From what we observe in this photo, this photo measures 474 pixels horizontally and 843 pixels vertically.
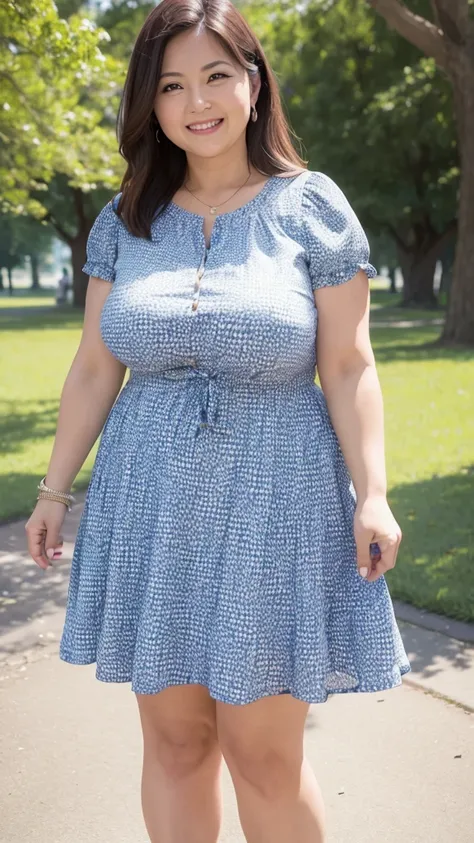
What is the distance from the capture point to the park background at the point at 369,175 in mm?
6727

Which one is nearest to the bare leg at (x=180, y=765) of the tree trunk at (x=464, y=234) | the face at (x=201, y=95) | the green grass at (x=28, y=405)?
the face at (x=201, y=95)

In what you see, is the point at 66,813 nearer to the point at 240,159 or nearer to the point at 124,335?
the point at 124,335

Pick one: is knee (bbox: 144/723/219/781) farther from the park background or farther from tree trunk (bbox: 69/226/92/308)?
tree trunk (bbox: 69/226/92/308)

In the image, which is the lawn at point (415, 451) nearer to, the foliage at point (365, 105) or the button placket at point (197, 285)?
the button placket at point (197, 285)

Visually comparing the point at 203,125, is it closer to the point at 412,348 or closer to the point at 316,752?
the point at 316,752

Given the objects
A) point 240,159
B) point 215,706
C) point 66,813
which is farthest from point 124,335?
point 66,813

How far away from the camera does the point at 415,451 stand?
7867mm

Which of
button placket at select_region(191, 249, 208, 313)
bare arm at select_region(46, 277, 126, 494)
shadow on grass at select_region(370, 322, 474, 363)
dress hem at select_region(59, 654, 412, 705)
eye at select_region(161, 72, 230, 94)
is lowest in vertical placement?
shadow on grass at select_region(370, 322, 474, 363)

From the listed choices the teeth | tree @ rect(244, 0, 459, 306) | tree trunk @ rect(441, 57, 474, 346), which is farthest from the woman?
tree @ rect(244, 0, 459, 306)

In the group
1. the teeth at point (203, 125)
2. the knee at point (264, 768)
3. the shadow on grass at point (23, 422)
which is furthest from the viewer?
the shadow on grass at point (23, 422)

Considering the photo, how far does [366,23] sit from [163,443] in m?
24.6

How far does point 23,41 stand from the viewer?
7922 millimetres

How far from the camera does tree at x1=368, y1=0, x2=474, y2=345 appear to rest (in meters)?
13.9

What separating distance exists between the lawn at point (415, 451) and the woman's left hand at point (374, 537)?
2.46 metres
